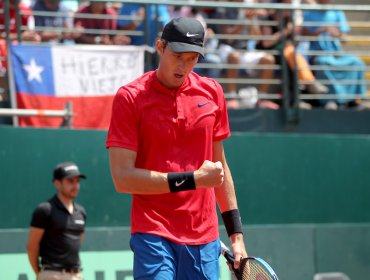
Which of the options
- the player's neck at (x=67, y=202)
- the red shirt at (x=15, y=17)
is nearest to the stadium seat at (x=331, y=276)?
the player's neck at (x=67, y=202)

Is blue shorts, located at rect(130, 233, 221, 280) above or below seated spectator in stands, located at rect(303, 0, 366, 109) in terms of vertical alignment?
below

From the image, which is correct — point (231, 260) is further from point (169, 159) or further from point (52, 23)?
point (52, 23)

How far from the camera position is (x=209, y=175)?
4.73 m

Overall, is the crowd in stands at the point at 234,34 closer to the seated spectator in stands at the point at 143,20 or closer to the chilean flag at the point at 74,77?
the seated spectator in stands at the point at 143,20

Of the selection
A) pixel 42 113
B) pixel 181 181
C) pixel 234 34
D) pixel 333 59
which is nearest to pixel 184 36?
pixel 181 181

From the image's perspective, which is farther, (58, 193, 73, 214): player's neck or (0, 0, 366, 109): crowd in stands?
(0, 0, 366, 109): crowd in stands

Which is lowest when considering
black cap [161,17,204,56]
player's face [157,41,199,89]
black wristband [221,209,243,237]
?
black wristband [221,209,243,237]

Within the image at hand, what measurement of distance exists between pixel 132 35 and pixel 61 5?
0.98 meters

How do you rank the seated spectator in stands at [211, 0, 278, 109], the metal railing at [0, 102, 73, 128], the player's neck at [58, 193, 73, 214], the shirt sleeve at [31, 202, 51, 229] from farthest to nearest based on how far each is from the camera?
the seated spectator in stands at [211, 0, 278, 109]
the metal railing at [0, 102, 73, 128]
the player's neck at [58, 193, 73, 214]
the shirt sleeve at [31, 202, 51, 229]

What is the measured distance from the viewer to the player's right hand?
186 inches

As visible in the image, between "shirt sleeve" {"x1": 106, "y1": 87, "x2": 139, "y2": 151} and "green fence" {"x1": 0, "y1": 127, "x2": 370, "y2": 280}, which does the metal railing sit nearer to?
"green fence" {"x1": 0, "y1": 127, "x2": 370, "y2": 280}

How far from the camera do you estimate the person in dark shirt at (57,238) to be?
873 cm

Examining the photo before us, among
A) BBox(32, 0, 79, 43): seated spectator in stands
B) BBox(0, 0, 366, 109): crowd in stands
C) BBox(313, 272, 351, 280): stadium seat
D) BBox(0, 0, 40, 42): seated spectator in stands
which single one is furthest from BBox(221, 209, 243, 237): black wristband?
BBox(32, 0, 79, 43): seated spectator in stands

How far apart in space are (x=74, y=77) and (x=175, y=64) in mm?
5192
